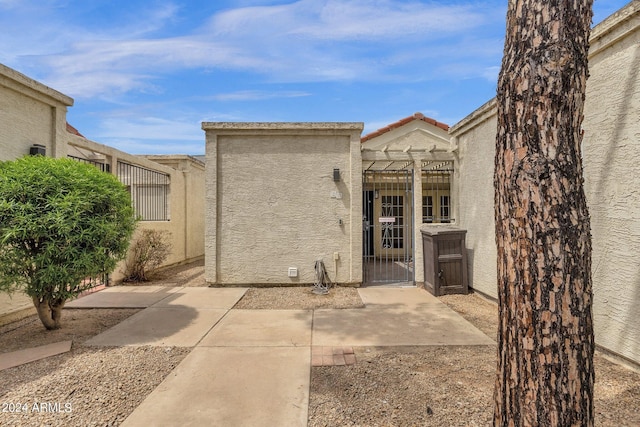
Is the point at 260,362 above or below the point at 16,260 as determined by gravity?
below

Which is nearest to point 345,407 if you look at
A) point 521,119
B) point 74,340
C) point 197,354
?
point 197,354

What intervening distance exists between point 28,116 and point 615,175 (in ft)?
28.0

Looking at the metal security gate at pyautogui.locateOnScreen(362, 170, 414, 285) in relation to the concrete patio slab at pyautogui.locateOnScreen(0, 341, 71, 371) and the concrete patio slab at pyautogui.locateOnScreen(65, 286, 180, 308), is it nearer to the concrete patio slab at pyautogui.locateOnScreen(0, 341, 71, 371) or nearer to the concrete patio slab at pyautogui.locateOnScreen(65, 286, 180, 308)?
the concrete patio slab at pyautogui.locateOnScreen(65, 286, 180, 308)

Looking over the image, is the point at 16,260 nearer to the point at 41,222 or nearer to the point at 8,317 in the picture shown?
the point at 41,222

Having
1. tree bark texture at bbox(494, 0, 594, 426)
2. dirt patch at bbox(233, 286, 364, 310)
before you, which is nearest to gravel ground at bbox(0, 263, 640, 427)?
tree bark texture at bbox(494, 0, 594, 426)

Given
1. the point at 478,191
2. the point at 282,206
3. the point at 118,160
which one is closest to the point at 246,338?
the point at 282,206

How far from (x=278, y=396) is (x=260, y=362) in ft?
2.50

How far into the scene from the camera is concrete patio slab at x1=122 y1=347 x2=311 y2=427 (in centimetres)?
273

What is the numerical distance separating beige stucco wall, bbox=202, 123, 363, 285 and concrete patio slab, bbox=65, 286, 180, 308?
1.37 metres

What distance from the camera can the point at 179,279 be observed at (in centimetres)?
869

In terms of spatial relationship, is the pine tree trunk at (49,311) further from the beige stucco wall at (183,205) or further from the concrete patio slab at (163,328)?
the beige stucco wall at (183,205)

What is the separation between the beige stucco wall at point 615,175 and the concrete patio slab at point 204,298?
5.65 metres

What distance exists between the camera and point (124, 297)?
684cm

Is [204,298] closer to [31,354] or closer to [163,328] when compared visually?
[163,328]
